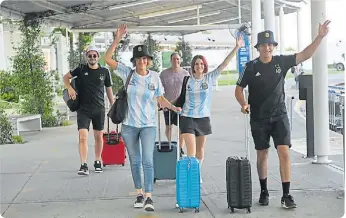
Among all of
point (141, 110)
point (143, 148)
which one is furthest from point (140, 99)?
point (143, 148)

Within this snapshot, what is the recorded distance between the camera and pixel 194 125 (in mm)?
6621

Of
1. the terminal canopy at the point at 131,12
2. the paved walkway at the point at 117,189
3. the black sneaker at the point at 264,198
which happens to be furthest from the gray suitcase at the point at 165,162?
the terminal canopy at the point at 131,12

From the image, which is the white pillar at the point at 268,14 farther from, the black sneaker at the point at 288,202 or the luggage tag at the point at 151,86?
the black sneaker at the point at 288,202

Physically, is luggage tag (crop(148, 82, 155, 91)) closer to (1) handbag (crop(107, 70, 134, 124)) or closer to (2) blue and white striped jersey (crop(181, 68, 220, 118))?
(1) handbag (crop(107, 70, 134, 124))

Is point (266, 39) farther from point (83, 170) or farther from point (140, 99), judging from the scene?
point (83, 170)

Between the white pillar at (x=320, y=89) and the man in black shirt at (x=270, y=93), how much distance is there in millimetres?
2528

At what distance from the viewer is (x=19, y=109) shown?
15234 mm

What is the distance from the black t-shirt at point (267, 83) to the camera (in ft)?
18.7

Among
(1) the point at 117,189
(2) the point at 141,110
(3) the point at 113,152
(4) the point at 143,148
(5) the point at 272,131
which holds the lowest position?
(1) the point at 117,189

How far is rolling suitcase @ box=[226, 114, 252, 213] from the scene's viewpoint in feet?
18.4

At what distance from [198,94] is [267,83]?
44.2 inches

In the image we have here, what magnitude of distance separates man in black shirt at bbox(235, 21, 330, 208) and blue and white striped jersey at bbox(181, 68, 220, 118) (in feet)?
2.53

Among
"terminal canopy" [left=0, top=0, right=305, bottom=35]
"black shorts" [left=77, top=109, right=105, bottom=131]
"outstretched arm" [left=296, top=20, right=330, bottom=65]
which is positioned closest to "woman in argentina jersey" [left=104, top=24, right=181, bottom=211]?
"outstretched arm" [left=296, top=20, right=330, bottom=65]

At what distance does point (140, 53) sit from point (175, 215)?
1685 mm
